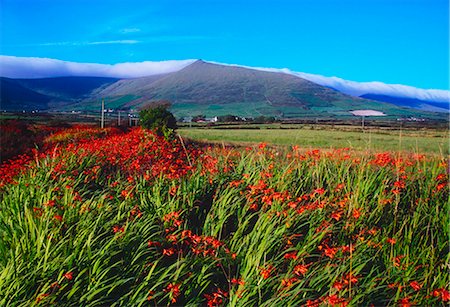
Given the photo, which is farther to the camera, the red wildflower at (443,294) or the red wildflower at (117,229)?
the red wildflower at (117,229)

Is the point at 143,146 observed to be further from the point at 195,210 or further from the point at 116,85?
the point at 116,85

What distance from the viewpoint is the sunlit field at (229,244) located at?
4020 mm

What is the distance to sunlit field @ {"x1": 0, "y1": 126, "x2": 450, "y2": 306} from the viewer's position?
402cm

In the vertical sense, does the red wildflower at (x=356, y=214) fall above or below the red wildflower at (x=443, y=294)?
above

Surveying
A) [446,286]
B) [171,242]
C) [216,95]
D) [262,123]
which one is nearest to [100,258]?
[171,242]

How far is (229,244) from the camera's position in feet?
16.3

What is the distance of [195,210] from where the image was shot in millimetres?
5918

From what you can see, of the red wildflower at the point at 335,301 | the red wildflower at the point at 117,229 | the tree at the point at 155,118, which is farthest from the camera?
the tree at the point at 155,118

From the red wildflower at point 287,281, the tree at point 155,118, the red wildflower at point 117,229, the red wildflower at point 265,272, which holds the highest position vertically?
the tree at point 155,118

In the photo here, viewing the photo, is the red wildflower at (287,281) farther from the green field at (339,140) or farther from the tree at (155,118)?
the green field at (339,140)

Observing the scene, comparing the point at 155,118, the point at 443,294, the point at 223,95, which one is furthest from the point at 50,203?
the point at 223,95

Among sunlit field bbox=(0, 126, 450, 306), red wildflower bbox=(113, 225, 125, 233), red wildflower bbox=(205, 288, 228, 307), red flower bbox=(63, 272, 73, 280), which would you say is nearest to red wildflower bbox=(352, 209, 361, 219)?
sunlit field bbox=(0, 126, 450, 306)

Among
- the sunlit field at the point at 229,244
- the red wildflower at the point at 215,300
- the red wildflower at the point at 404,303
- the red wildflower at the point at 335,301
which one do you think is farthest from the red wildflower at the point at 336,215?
the red wildflower at the point at 215,300

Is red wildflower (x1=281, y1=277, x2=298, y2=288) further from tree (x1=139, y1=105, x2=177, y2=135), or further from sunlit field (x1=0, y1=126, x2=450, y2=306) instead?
tree (x1=139, y1=105, x2=177, y2=135)
